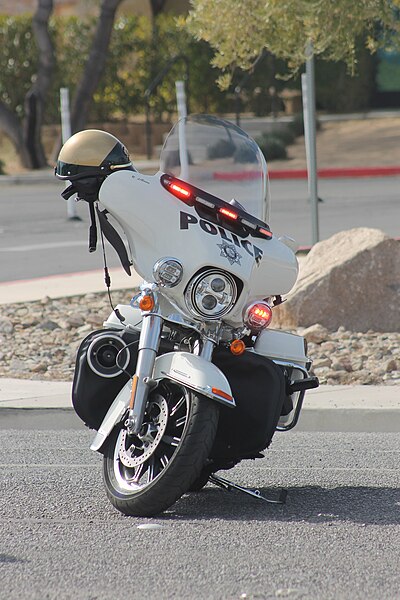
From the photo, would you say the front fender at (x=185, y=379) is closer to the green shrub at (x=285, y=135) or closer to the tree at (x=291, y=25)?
the tree at (x=291, y=25)

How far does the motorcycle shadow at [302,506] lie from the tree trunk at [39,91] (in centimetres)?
2214

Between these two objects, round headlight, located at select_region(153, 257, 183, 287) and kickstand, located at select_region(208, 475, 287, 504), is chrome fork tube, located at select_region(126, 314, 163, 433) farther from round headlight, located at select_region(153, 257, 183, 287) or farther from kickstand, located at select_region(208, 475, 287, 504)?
kickstand, located at select_region(208, 475, 287, 504)

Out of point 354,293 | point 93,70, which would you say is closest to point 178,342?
point 354,293

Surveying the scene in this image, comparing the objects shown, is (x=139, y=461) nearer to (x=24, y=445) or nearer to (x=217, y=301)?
(x=217, y=301)

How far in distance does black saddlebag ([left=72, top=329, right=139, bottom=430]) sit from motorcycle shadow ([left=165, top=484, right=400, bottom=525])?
574mm

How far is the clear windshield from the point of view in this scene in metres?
5.77

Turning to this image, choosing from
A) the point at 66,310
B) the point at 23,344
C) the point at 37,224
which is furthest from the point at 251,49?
the point at 37,224

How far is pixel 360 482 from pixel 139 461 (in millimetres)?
1318

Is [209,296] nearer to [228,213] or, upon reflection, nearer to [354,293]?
[228,213]

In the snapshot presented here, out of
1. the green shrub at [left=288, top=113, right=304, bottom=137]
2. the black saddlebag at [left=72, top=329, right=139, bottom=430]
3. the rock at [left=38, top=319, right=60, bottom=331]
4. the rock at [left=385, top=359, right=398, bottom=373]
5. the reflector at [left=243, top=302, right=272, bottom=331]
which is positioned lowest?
the rock at [left=385, top=359, right=398, bottom=373]

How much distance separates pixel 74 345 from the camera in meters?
9.85

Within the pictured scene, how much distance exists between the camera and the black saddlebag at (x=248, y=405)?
5391 millimetres

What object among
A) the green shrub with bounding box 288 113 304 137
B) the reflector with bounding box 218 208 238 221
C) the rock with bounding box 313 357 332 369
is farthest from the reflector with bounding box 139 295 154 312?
the green shrub with bounding box 288 113 304 137

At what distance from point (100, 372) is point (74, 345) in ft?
14.1
